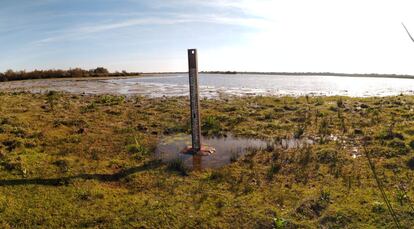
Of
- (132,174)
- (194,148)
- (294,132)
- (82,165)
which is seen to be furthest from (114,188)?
(294,132)

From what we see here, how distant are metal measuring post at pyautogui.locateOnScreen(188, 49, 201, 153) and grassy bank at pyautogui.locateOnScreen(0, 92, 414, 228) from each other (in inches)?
56.4

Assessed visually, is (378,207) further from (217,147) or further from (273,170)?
(217,147)

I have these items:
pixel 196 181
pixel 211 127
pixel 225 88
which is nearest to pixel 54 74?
pixel 225 88

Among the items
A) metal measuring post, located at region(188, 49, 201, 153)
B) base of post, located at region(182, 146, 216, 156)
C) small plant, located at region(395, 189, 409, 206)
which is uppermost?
metal measuring post, located at region(188, 49, 201, 153)

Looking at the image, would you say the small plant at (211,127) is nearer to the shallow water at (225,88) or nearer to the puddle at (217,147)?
the puddle at (217,147)

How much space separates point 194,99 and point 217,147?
72.8 inches

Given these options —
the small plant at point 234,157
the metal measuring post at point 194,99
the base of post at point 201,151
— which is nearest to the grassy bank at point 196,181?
the small plant at point 234,157

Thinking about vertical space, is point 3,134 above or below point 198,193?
above

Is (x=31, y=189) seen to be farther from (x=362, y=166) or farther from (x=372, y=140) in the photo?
(x=372, y=140)

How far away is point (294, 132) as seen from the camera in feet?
38.0

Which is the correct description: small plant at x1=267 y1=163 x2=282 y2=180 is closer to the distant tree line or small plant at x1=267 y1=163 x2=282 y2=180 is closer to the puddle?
the puddle

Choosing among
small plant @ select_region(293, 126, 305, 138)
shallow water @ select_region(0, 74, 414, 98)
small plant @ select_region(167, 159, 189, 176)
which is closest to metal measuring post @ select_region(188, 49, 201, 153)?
small plant @ select_region(167, 159, 189, 176)

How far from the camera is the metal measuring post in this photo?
8930mm

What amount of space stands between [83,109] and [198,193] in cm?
1264
